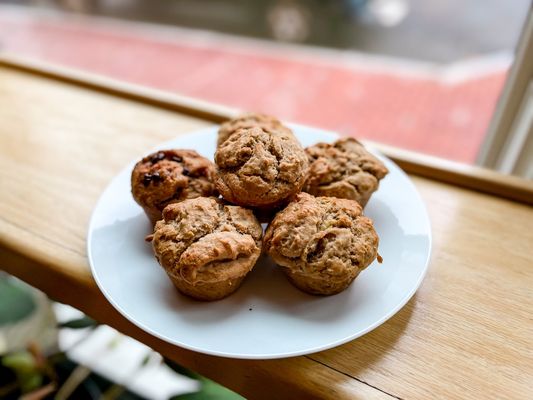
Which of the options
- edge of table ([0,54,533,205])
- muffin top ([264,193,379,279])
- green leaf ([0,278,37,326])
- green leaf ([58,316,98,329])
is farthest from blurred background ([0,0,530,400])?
muffin top ([264,193,379,279])

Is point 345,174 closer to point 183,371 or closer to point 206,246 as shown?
point 206,246

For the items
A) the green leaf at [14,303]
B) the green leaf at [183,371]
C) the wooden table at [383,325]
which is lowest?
the green leaf at [14,303]

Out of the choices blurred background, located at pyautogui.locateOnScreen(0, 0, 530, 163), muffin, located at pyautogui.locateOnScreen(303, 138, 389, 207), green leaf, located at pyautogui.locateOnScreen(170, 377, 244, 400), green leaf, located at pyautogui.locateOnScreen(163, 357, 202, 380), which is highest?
muffin, located at pyautogui.locateOnScreen(303, 138, 389, 207)

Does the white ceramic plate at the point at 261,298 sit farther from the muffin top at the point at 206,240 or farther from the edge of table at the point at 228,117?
the edge of table at the point at 228,117

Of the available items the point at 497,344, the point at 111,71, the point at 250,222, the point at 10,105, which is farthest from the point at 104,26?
the point at 497,344

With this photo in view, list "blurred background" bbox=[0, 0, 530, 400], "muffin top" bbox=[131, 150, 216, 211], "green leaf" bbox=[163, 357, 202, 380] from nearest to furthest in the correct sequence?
"muffin top" bbox=[131, 150, 216, 211], "green leaf" bbox=[163, 357, 202, 380], "blurred background" bbox=[0, 0, 530, 400]

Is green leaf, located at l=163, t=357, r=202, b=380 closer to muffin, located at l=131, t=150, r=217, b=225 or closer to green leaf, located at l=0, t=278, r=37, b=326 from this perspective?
muffin, located at l=131, t=150, r=217, b=225

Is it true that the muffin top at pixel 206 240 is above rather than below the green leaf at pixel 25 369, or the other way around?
above

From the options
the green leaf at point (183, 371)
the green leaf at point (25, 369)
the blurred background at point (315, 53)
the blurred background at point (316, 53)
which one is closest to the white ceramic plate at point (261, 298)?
the green leaf at point (183, 371)
